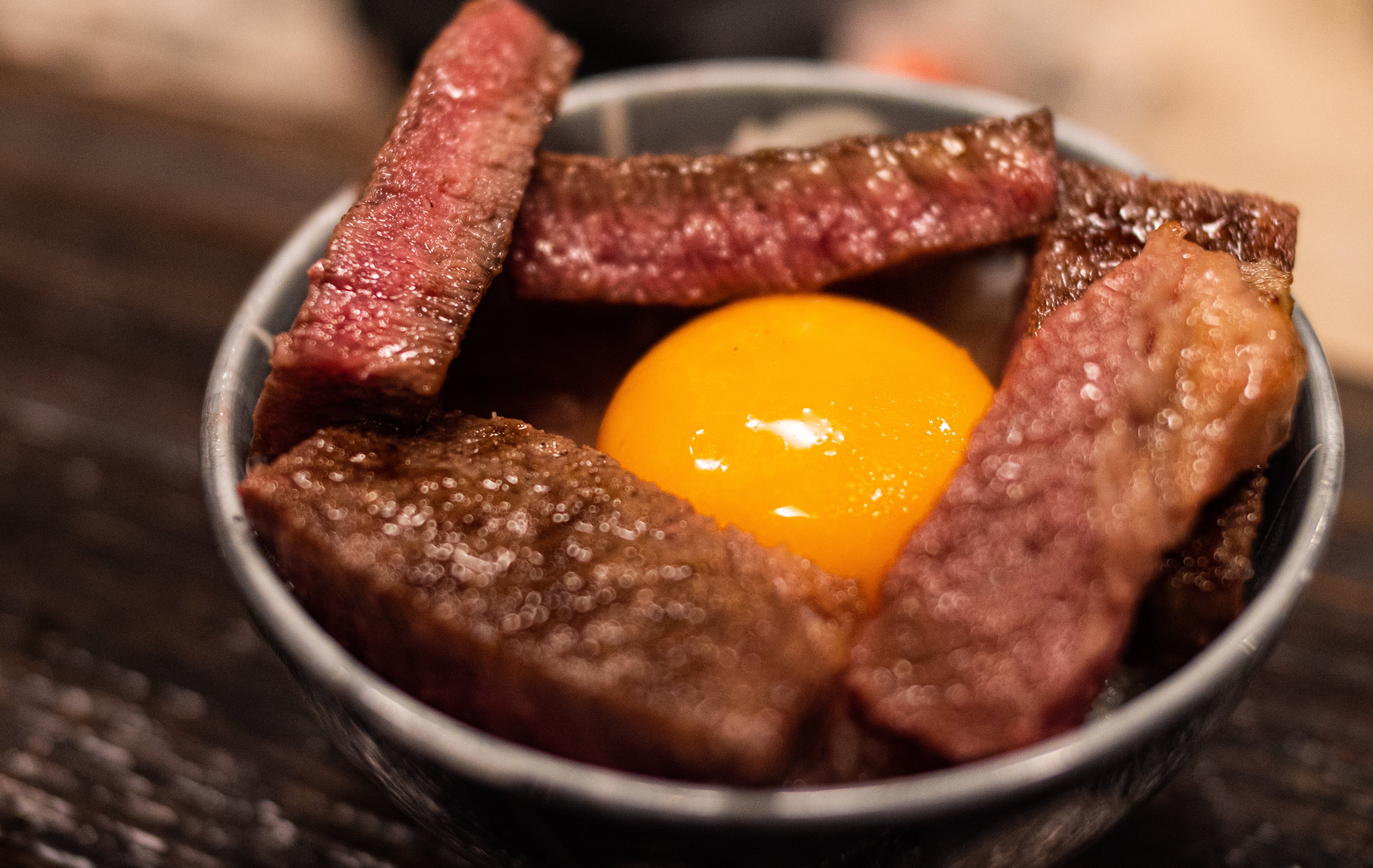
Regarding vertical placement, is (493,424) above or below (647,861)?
above

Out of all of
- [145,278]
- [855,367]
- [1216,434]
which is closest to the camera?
[1216,434]

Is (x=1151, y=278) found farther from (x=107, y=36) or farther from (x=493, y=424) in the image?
(x=107, y=36)

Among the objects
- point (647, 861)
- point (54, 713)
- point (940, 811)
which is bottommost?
point (54, 713)

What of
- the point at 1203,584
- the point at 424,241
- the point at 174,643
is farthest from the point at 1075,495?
the point at 174,643

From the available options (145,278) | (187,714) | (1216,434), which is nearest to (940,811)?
(1216,434)

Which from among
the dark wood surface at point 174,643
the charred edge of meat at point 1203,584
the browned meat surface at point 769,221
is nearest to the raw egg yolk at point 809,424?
the browned meat surface at point 769,221

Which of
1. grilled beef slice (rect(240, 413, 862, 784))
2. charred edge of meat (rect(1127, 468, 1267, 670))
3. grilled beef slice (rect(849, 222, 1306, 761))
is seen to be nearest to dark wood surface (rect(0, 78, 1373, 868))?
grilled beef slice (rect(240, 413, 862, 784))

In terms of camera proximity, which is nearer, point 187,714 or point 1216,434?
point 1216,434
